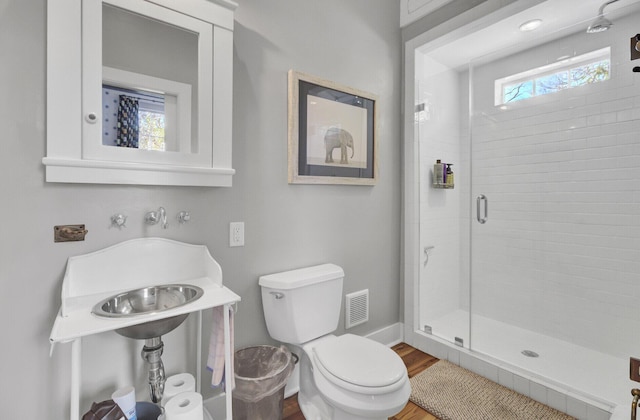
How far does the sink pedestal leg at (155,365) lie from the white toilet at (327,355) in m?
0.56

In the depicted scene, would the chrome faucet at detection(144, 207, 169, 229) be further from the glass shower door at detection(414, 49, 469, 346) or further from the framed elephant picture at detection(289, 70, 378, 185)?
the glass shower door at detection(414, 49, 469, 346)

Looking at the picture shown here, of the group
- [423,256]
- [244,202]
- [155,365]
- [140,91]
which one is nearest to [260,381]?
[155,365]

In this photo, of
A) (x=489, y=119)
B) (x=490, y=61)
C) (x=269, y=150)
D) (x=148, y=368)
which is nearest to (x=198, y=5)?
(x=269, y=150)

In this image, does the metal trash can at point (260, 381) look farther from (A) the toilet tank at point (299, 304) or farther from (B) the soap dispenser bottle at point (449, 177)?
(B) the soap dispenser bottle at point (449, 177)

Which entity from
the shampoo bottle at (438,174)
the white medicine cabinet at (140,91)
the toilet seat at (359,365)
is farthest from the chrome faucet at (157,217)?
the shampoo bottle at (438,174)

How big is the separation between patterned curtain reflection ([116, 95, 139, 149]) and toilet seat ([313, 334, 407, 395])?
1.30 m

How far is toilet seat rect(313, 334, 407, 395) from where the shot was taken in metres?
1.28

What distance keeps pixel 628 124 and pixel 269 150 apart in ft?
7.85

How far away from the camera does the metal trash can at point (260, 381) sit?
145 centimetres

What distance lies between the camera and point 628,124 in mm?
2055

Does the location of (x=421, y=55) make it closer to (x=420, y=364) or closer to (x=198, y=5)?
(x=198, y=5)

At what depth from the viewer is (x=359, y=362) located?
1.42 metres

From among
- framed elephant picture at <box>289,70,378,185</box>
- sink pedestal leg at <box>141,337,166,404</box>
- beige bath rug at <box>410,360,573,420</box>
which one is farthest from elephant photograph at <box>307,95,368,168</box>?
beige bath rug at <box>410,360,573,420</box>

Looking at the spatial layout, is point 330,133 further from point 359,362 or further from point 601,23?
point 601,23
